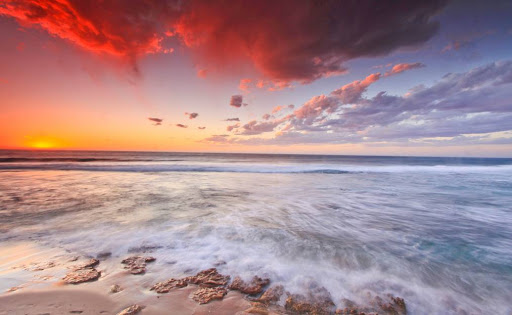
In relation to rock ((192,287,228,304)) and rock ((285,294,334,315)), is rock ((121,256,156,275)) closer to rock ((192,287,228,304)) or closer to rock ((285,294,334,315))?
rock ((192,287,228,304))

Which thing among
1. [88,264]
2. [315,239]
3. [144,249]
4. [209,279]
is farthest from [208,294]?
[315,239]

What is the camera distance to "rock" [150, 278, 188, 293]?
286 centimetres

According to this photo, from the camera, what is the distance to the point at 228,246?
14.4 feet

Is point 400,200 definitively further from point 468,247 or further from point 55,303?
point 55,303

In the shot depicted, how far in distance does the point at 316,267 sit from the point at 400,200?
26.9 ft

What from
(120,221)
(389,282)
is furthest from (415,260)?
(120,221)

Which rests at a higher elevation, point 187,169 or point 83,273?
point 83,273

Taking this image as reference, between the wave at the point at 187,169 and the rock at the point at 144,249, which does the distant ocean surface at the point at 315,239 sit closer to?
the rock at the point at 144,249

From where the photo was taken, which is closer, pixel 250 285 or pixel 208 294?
pixel 208 294

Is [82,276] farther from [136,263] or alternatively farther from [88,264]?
[136,263]

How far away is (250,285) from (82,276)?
245cm

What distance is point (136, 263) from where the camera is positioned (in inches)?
141

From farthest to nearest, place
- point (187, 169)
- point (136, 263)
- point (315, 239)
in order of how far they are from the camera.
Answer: point (187, 169) → point (315, 239) → point (136, 263)

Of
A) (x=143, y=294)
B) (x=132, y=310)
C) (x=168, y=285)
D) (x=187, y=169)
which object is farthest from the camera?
(x=187, y=169)
